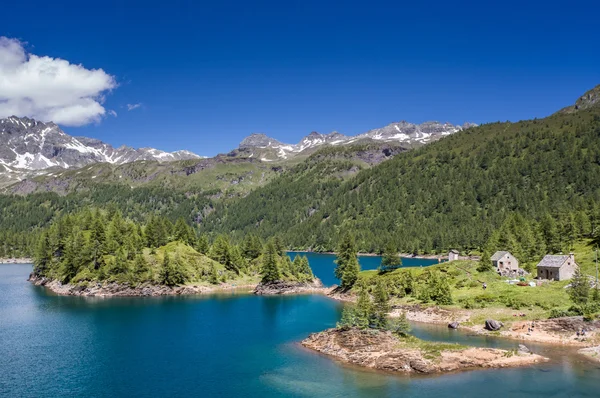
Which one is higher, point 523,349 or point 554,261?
point 554,261

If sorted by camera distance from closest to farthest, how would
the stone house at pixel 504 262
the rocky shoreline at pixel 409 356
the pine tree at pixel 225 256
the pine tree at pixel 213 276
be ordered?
the rocky shoreline at pixel 409 356, the stone house at pixel 504 262, the pine tree at pixel 213 276, the pine tree at pixel 225 256

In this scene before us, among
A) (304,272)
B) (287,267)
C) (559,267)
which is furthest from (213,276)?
(559,267)

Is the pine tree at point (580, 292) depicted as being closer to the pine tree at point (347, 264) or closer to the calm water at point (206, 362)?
the calm water at point (206, 362)

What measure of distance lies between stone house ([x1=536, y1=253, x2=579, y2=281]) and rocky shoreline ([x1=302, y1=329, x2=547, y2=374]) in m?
50.9

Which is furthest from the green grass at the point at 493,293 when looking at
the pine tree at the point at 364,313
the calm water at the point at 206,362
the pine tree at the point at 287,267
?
the pine tree at the point at 287,267

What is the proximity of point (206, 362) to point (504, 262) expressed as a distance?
3757 inches

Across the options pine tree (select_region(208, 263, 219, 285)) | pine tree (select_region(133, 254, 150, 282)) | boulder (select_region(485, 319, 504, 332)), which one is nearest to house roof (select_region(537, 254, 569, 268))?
boulder (select_region(485, 319, 504, 332))

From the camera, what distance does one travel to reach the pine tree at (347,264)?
13275 centimetres

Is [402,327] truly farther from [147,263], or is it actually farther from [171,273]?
[147,263]

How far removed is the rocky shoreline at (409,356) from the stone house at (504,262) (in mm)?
63448

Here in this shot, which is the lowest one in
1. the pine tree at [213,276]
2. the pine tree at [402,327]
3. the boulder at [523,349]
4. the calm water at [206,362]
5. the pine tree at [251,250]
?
the calm water at [206,362]

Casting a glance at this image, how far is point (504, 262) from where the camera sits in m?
130

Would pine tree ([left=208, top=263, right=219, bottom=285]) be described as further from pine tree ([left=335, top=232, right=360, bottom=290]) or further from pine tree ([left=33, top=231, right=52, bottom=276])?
pine tree ([left=33, top=231, right=52, bottom=276])

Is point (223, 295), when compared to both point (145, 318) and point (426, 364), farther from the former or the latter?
point (426, 364)
